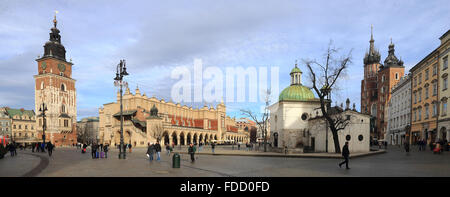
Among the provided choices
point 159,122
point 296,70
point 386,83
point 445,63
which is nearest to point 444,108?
point 445,63

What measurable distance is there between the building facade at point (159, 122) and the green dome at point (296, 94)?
15697 mm

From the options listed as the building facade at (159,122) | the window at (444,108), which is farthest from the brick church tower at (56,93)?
the window at (444,108)

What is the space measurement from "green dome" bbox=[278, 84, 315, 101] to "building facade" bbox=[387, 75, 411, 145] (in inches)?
787

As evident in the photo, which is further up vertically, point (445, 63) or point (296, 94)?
point (445, 63)

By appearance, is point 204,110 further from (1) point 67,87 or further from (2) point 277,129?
(2) point 277,129

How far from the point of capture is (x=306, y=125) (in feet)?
122

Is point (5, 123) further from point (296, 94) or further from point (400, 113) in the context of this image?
point (400, 113)

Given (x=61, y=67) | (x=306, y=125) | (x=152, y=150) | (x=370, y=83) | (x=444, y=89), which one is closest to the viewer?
(x=152, y=150)

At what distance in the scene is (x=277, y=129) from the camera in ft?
129

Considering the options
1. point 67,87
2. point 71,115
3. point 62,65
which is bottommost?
point 71,115

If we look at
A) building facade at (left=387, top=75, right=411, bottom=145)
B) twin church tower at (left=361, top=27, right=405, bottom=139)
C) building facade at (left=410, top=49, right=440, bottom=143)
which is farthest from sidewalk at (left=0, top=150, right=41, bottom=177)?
twin church tower at (left=361, top=27, right=405, bottom=139)

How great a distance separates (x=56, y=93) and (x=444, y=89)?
291 feet
